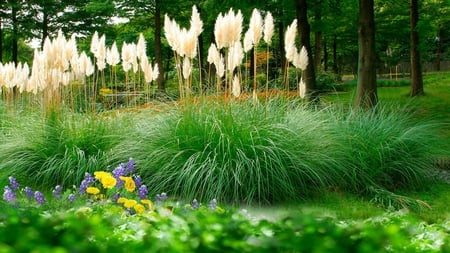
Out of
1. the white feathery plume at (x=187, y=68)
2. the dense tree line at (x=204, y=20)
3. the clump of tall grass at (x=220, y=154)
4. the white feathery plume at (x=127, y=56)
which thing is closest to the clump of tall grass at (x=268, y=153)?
the clump of tall grass at (x=220, y=154)

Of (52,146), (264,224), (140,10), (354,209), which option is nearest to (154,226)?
(264,224)

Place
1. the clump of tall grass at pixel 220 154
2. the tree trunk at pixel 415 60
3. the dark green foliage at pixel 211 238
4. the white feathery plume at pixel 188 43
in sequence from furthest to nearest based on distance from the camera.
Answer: the tree trunk at pixel 415 60, the white feathery plume at pixel 188 43, the clump of tall grass at pixel 220 154, the dark green foliage at pixel 211 238

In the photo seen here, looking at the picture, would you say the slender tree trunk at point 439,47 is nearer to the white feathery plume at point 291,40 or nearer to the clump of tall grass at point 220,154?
the white feathery plume at point 291,40

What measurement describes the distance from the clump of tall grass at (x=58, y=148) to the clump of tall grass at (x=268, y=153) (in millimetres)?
480

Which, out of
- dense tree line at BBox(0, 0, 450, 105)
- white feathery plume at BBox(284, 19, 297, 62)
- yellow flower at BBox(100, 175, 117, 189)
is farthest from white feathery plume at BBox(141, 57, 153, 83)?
dense tree line at BBox(0, 0, 450, 105)

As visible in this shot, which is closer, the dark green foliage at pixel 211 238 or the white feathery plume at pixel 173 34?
the dark green foliage at pixel 211 238

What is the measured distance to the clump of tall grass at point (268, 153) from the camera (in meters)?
4.90

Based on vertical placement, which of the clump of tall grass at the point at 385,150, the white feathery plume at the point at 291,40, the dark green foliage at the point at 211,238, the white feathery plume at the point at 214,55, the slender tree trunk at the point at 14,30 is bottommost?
the clump of tall grass at the point at 385,150

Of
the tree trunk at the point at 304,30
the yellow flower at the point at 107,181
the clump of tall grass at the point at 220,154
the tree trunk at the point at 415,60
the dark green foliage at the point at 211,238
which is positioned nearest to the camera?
the dark green foliage at the point at 211,238

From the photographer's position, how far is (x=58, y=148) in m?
5.89

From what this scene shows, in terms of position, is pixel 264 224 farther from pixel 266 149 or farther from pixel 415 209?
pixel 415 209

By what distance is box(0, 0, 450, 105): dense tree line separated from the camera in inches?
575

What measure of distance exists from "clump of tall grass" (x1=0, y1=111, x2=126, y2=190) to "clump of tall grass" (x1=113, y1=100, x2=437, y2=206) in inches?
18.9

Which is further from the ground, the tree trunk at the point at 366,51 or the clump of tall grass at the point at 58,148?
the tree trunk at the point at 366,51
